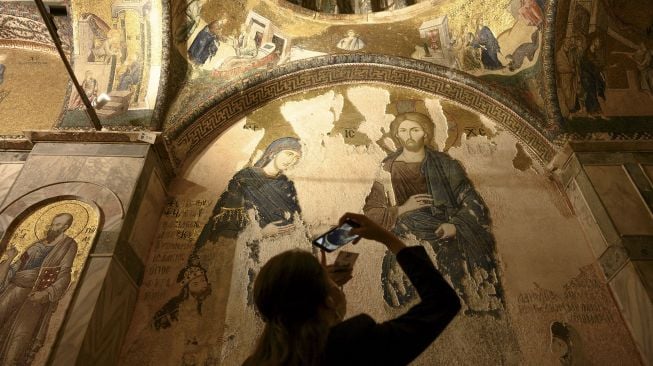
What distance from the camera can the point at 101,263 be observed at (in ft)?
14.2

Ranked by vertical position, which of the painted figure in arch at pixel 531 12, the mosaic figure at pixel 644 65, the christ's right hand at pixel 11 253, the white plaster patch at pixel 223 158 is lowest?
the christ's right hand at pixel 11 253

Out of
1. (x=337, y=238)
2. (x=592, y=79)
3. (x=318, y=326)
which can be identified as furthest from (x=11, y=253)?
(x=592, y=79)

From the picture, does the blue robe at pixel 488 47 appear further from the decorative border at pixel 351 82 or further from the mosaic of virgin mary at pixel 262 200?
the mosaic of virgin mary at pixel 262 200

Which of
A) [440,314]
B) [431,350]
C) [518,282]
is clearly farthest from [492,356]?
[440,314]

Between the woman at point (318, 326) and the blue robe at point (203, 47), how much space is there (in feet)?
17.1

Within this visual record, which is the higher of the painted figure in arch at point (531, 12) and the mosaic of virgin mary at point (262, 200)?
the painted figure in arch at point (531, 12)

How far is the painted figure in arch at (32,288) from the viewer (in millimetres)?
3838

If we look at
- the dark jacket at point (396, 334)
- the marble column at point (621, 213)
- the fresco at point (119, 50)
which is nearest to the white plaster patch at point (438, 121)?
the marble column at point (621, 213)

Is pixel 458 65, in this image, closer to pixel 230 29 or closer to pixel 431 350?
pixel 230 29

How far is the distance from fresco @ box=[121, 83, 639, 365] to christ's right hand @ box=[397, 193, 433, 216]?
13 millimetres

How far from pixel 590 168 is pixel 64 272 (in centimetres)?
526

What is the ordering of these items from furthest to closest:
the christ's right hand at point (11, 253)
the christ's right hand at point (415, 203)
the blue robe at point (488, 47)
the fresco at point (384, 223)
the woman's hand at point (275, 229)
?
A: the blue robe at point (488, 47)
the christ's right hand at point (415, 203)
the woman's hand at point (275, 229)
the fresco at point (384, 223)
the christ's right hand at point (11, 253)

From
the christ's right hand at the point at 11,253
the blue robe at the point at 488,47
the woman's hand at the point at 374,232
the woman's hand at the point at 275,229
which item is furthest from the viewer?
the blue robe at the point at 488,47

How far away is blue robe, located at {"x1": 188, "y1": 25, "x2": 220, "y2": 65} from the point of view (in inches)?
257
